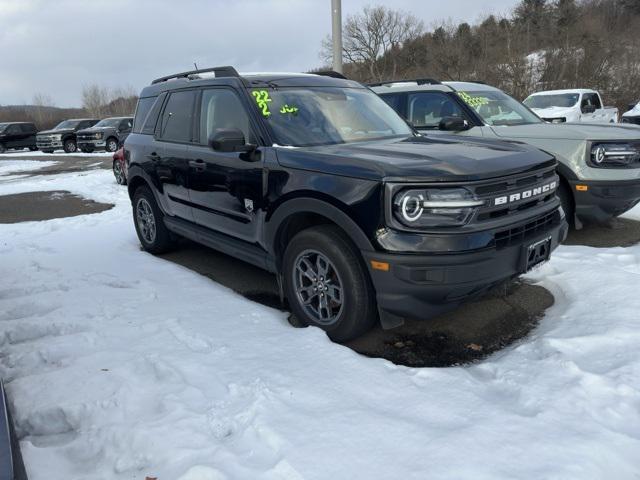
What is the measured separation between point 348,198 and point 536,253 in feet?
4.22

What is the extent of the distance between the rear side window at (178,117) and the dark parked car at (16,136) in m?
29.6

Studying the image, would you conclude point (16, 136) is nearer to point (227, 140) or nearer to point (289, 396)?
point (227, 140)

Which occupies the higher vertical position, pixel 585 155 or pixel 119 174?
pixel 585 155

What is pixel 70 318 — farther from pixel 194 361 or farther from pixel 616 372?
pixel 616 372

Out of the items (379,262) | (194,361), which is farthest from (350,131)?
(194,361)

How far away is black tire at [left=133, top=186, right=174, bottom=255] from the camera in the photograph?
551 cm

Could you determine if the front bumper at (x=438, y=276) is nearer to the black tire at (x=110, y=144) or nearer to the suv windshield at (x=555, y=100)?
the suv windshield at (x=555, y=100)

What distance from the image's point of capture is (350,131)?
13.3ft

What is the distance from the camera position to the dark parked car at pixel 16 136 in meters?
29.5

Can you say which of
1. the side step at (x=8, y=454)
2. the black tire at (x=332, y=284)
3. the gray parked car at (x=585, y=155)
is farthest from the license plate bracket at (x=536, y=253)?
the side step at (x=8, y=454)

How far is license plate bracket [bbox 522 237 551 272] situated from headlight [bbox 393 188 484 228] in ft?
1.78

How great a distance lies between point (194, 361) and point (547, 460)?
1960mm

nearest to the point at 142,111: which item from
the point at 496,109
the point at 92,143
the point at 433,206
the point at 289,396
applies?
the point at 433,206

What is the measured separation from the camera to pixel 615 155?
5297mm
